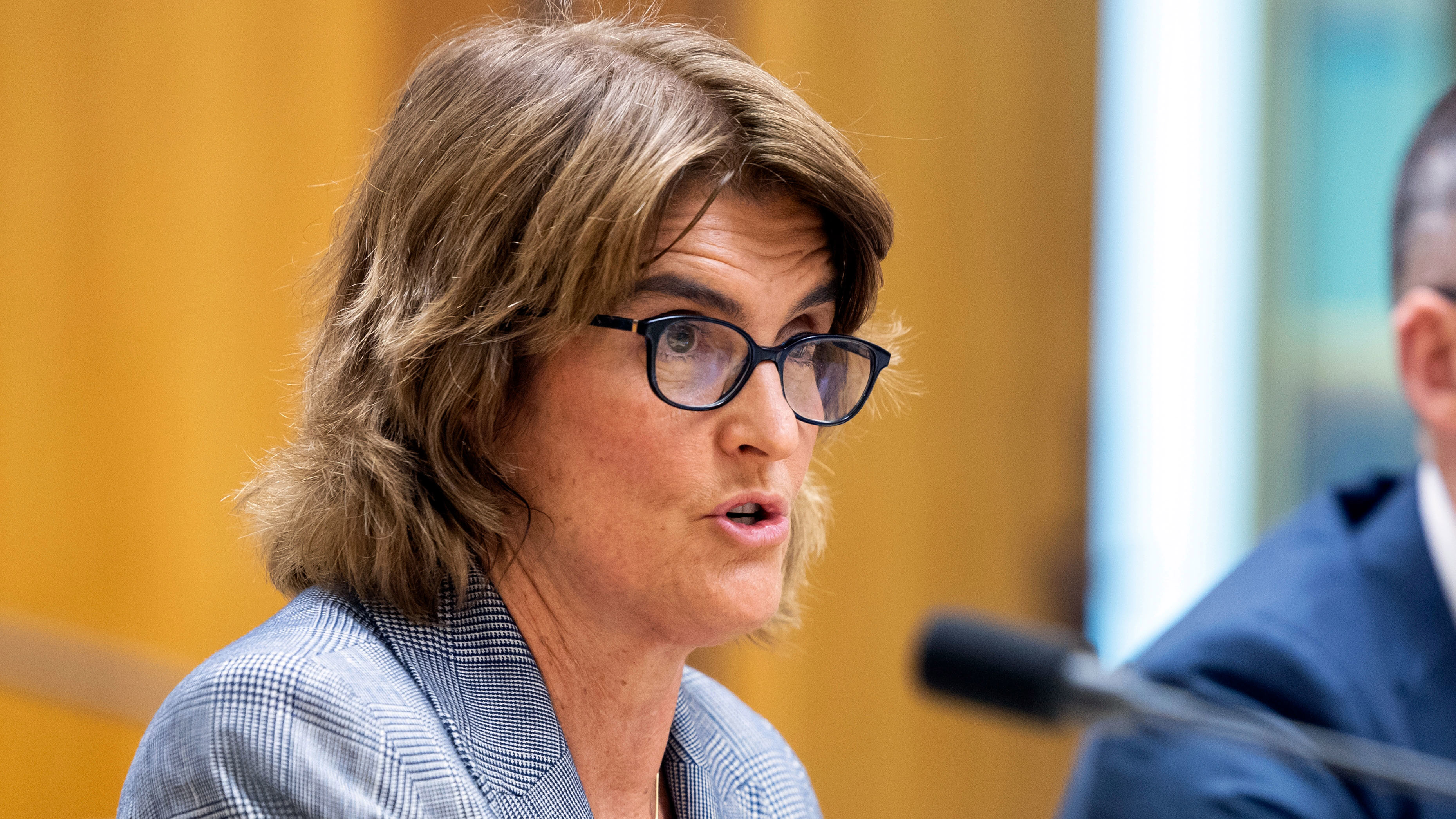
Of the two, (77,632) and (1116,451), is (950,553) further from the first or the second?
(77,632)

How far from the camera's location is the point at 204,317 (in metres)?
2.30

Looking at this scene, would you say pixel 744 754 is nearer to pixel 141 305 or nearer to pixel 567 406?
pixel 567 406

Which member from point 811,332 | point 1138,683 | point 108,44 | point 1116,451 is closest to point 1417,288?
point 811,332

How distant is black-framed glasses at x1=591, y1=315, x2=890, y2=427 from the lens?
1.17m

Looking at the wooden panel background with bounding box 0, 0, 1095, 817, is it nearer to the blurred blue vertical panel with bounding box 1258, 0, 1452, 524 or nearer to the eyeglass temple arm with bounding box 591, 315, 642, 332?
the eyeglass temple arm with bounding box 591, 315, 642, 332

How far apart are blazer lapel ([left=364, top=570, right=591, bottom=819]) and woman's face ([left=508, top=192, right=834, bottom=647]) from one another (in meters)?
0.06

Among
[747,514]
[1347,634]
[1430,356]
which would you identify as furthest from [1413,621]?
[747,514]

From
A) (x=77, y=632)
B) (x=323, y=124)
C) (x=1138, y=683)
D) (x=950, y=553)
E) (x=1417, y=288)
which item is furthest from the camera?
(x=950, y=553)

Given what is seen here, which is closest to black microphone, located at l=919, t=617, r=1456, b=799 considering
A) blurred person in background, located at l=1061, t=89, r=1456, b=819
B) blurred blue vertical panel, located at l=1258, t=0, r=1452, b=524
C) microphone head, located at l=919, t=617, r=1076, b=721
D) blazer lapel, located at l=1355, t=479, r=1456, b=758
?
microphone head, located at l=919, t=617, r=1076, b=721

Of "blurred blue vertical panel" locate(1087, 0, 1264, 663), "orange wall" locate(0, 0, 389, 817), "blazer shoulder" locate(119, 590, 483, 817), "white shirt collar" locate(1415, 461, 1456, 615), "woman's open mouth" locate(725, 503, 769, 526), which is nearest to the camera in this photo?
"blazer shoulder" locate(119, 590, 483, 817)

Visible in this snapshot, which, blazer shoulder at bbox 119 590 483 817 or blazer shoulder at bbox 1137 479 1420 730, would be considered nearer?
blazer shoulder at bbox 119 590 483 817

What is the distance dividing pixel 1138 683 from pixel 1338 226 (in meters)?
3.28

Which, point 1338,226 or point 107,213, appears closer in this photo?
point 107,213

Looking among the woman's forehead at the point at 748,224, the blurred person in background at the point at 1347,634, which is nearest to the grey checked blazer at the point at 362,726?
the woman's forehead at the point at 748,224
